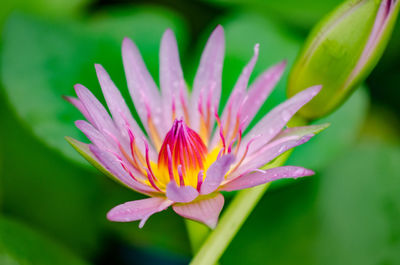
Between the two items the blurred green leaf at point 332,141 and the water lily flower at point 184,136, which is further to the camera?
the blurred green leaf at point 332,141

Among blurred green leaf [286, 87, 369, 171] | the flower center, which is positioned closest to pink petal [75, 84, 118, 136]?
the flower center

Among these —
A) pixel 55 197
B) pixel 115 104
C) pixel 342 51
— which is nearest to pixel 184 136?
pixel 115 104

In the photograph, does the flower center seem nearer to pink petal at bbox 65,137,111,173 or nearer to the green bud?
pink petal at bbox 65,137,111,173

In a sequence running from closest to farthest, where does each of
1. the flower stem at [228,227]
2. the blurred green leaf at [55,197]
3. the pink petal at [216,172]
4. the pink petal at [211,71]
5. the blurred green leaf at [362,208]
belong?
1. the pink petal at [216,172]
2. the flower stem at [228,227]
3. the pink petal at [211,71]
4. the blurred green leaf at [362,208]
5. the blurred green leaf at [55,197]

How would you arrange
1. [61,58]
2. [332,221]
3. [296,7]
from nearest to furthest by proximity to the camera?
[332,221] < [61,58] < [296,7]

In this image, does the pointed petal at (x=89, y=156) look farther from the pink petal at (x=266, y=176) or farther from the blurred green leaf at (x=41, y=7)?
the blurred green leaf at (x=41, y=7)

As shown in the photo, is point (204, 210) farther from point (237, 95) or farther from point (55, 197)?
point (55, 197)

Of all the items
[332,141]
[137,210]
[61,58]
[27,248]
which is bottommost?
[27,248]

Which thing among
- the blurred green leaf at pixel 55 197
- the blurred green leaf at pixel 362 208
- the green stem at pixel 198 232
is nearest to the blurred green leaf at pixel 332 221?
the blurred green leaf at pixel 362 208
